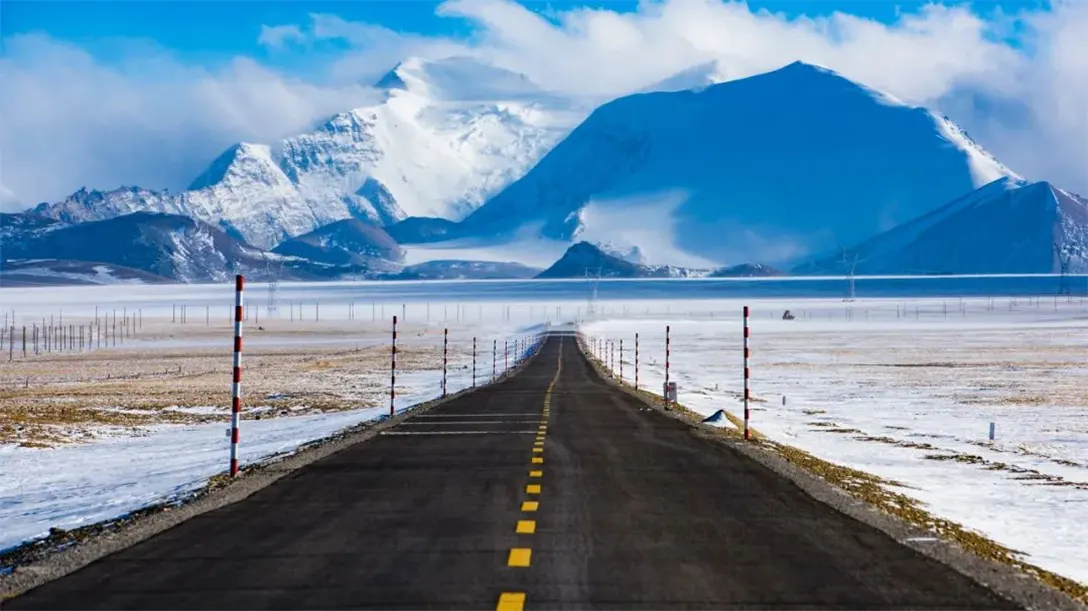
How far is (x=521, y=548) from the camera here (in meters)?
10.0

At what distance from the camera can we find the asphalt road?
8.39 meters

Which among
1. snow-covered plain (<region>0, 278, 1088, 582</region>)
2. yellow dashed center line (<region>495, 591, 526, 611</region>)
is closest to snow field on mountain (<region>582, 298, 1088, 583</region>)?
snow-covered plain (<region>0, 278, 1088, 582</region>)

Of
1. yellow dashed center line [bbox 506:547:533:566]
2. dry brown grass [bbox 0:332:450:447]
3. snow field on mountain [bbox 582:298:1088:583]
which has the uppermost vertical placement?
yellow dashed center line [bbox 506:547:533:566]

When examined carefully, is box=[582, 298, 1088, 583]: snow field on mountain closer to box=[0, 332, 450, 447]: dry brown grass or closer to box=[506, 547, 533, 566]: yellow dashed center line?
box=[506, 547, 533, 566]: yellow dashed center line

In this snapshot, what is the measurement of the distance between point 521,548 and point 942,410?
30.0 meters

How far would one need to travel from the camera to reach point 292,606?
8062 mm

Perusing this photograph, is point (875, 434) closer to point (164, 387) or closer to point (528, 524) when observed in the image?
point (528, 524)

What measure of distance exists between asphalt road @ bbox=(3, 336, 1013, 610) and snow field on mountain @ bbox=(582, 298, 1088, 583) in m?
3.32

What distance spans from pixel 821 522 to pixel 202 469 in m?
10.8

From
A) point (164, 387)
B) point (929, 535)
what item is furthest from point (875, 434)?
point (164, 387)

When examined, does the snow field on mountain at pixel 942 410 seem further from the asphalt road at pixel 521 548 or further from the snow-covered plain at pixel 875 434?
the asphalt road at pixel 521 548


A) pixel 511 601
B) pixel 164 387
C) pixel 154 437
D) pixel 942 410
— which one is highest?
pixel 511 601

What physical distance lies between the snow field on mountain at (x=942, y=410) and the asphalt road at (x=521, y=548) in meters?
3.32

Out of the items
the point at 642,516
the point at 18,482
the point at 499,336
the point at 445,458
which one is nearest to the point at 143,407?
the point at 18,482
